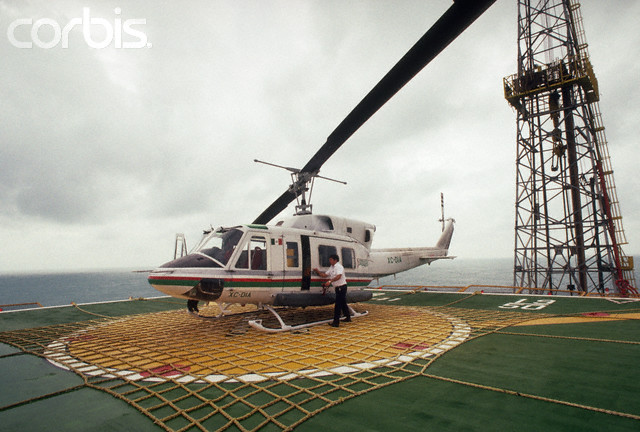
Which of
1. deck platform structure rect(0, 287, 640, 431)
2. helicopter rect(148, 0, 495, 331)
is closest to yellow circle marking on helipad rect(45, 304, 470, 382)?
deck platform structure rect(0, 287, 640, 431)

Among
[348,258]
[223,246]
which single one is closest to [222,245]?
[223,246]

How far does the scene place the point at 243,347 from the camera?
5.87 meters

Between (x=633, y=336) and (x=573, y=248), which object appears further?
(x=573, y=248)

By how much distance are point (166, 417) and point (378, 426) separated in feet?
6.89

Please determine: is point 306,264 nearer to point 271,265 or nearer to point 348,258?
point 271,265

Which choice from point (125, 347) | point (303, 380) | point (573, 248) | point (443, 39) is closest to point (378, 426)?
point (303, 380)

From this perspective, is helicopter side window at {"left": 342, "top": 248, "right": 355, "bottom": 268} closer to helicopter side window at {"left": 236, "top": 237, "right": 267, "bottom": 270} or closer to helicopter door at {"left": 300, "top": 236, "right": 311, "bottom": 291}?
helicopter door at {"left": 300, "top": 236, "right": 311, "bottom": 291}

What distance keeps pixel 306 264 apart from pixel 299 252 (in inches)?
14.4

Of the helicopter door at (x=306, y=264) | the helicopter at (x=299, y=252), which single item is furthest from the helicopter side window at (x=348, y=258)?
the helicopter door at (x=306, y=264)

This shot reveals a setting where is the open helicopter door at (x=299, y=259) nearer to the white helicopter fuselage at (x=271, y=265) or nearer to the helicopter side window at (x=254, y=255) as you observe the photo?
the white helicopter fuselage at (x=271, y=265)

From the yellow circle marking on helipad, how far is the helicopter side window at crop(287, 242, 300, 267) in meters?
1.56

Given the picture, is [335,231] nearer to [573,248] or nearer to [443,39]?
[443,39]

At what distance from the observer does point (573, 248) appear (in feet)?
69.5

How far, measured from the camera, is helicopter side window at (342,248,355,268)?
368 inches
